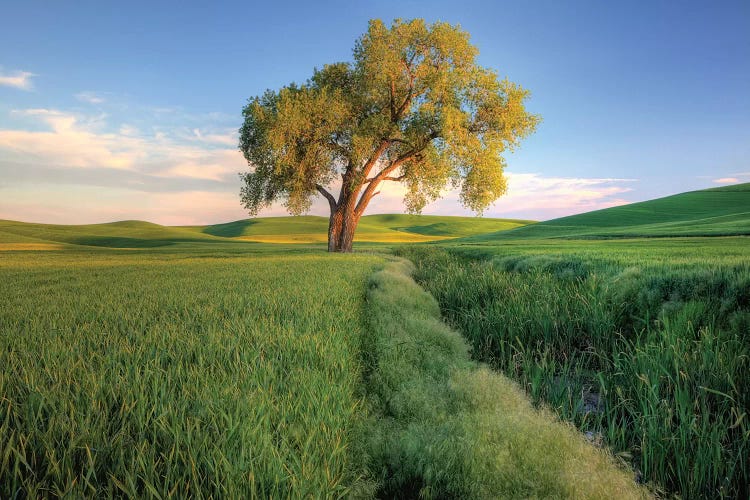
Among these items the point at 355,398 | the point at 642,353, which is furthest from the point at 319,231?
the point at 355,398

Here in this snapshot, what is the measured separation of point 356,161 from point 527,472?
24.3 m

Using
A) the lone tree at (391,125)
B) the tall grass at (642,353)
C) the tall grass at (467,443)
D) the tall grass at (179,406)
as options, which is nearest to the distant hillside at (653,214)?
the lone tree at (391,125)

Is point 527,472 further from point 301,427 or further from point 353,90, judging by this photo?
point 353,90

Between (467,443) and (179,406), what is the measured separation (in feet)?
7.64

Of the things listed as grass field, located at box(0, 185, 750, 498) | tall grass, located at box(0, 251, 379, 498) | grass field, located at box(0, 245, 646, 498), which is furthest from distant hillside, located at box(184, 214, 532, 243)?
grass field, located at box(0, 245, 646, 498)

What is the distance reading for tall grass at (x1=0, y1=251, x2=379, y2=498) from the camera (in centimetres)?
214

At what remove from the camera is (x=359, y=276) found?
12.8m

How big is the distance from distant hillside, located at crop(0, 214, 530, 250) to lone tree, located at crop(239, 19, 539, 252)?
95.1 feet

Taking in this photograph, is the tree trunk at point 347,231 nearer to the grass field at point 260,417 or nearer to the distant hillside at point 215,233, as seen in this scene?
the grass field at point 260,417

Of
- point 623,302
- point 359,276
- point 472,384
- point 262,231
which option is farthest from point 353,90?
point 262,231

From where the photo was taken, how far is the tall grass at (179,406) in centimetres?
214

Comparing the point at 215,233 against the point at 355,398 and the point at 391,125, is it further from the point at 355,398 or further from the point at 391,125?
the point at 355,398

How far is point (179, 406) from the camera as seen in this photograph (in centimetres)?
280

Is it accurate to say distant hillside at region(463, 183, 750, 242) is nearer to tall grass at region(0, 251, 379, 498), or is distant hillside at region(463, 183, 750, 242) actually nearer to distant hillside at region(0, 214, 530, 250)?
distant hillside at region(0, 214, 530, 250)
